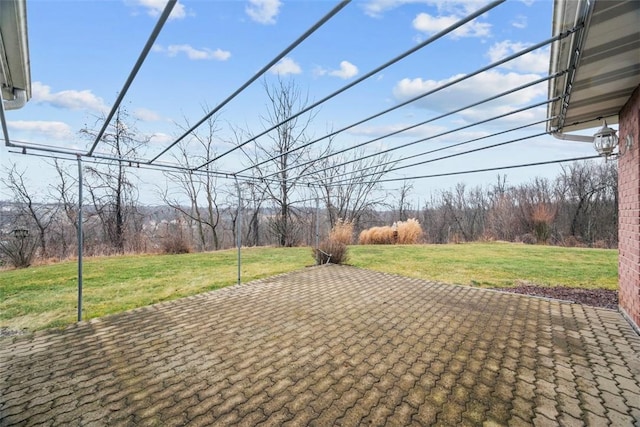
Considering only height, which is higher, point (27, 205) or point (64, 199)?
point (64, 199)

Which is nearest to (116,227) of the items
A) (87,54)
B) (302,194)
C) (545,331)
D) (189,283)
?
(302,194)

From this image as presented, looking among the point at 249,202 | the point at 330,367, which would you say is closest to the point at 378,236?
the point at 249,202

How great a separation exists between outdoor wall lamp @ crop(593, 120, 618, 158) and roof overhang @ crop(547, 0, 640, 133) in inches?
11.3

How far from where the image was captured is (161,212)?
13.7 meters

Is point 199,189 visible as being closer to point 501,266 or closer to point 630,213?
point 501,266

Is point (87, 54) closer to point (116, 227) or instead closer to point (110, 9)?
point (110, 9)

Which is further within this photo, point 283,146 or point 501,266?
point 283,146

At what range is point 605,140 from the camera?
3.27 m

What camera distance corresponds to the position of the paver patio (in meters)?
1.88

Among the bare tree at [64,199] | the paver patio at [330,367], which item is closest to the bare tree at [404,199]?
the paver patio at [330,367]

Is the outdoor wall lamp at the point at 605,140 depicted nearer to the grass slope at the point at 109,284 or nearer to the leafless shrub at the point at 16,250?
the grass slope at the point at 109,284

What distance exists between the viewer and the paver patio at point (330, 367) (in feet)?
6.18

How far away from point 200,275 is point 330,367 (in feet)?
15.6

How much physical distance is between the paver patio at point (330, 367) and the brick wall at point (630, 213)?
0.33 m
